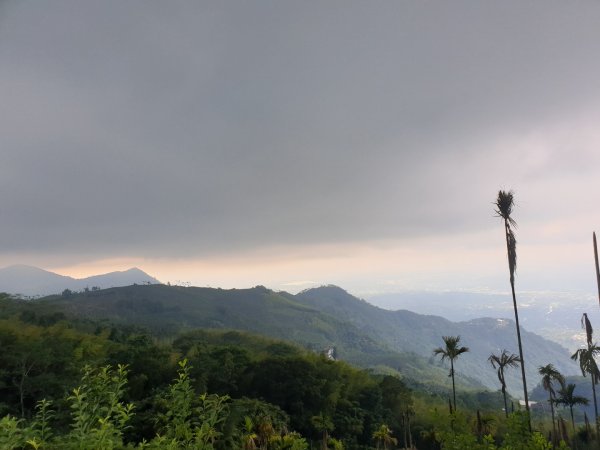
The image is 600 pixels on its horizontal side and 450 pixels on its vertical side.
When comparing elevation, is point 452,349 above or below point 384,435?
above

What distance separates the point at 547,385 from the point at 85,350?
49.6 m

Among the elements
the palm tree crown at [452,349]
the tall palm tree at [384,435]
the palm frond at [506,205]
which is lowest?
the tall palm tree at [384,435]

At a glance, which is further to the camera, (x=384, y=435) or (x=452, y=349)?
(x=384, y=435)

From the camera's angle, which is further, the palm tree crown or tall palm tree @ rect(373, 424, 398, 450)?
the palm tree crown

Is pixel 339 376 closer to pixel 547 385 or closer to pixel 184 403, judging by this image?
pixel 547 385

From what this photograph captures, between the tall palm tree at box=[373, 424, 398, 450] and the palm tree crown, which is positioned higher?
the palm tree crown

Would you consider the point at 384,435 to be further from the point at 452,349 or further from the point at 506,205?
the point at 506,205

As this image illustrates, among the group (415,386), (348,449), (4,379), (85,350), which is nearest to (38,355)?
(4,379)

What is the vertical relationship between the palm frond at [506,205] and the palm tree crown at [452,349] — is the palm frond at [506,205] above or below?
above

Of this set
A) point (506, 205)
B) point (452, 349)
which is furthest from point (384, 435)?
point (506, 205)

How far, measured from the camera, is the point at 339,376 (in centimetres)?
5594

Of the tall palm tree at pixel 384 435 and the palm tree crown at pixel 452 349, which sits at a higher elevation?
the palm tree crown at pixel 452 349

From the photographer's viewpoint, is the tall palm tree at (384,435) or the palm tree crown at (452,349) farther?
the palm tree crown at (452,349)

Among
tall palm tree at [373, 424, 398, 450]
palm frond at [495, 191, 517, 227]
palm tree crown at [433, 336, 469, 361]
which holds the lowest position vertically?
tall palm tree at [373, 424, 398, 450]
